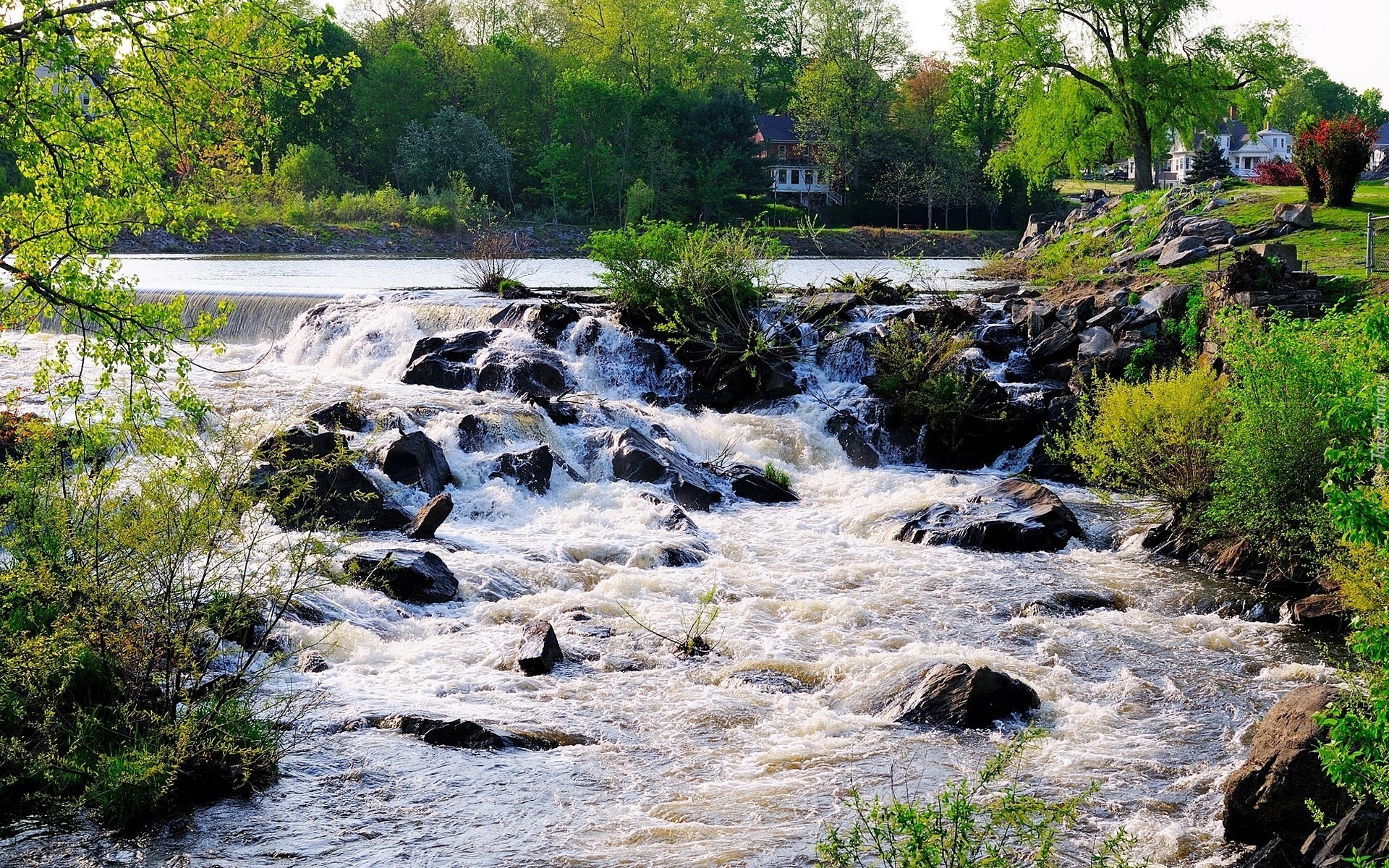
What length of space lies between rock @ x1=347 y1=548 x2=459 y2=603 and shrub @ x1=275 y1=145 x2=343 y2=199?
45167 mm

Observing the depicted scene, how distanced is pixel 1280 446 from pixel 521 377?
11.1 meters

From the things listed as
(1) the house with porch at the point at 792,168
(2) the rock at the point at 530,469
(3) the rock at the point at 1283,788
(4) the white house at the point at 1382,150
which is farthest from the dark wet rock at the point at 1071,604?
(4) the white house at the point at 1382,150

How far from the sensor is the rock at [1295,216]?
22.6m

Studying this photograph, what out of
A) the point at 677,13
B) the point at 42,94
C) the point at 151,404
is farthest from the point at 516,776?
the point at 677,13

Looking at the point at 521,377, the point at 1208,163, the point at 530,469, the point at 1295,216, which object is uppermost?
the point at 1208,163

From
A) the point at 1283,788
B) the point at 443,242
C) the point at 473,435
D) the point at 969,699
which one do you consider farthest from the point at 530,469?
the point at 443,242

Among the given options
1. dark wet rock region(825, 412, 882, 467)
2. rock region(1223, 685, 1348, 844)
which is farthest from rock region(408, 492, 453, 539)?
rock region(1223, 685, 1348, 844)

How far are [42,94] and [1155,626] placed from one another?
924cm

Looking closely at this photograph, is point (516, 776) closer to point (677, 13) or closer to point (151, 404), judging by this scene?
point (151, 404)

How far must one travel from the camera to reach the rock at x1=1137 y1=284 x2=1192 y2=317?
57.3 ft

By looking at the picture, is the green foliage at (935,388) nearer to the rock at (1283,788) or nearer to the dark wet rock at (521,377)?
the dark wet rock at (521,377)

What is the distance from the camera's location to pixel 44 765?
6113 millimetres

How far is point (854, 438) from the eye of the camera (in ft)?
55.7

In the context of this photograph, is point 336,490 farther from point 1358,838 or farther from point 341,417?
point 1358,838
